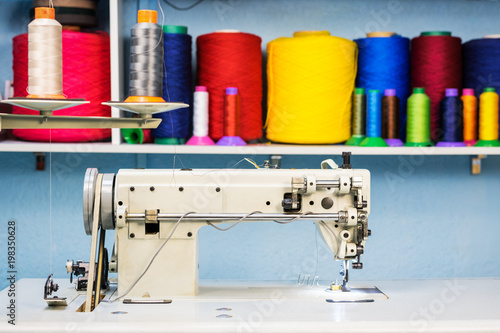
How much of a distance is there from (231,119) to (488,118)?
3.73 ft

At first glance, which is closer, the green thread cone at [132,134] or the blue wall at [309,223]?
the green thread cone at [132,134]

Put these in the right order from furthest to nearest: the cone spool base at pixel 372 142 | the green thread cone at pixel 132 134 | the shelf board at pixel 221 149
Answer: the cone spool base at pixel 372 142, the shelf board at pixel 221 149, the green thread cone at pixel 132 134

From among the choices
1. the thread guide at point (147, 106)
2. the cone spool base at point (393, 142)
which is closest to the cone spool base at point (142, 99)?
Result: the thread guide at point (147, 106)

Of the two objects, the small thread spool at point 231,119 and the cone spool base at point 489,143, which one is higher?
the small thread spool at point 231,119

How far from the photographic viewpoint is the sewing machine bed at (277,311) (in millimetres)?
1911

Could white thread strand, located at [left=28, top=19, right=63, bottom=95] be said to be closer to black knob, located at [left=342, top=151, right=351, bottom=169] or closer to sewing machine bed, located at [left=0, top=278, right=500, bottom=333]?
sewing machine bed, located at [left=0, top=278, right=500, bottom=333]

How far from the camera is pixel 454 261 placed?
3.44 meters

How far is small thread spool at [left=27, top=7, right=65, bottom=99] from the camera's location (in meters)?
1.85

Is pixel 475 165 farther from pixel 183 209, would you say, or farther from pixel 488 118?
pixel 183 209

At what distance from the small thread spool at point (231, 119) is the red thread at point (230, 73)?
51mm

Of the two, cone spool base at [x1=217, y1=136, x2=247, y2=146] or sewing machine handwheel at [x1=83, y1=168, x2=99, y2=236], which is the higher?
cone spool base at [x1=217, y1=136, x2=247, y2=146]

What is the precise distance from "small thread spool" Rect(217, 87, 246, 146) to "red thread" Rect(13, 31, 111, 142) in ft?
1.67

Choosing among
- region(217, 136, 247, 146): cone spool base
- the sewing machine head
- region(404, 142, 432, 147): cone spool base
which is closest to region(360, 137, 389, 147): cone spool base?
region(404, 142, 432, 147): cone spool base

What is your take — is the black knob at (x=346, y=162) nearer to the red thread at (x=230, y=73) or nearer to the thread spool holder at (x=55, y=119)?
the thread spool holder at (x=55, y=119)
